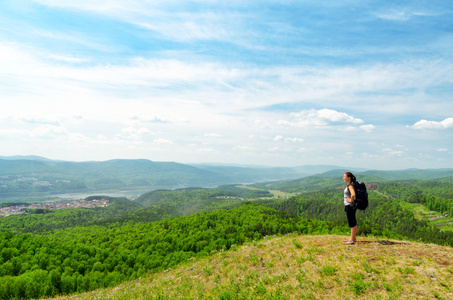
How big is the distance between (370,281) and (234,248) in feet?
44.5

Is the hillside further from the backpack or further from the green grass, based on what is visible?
the green grass

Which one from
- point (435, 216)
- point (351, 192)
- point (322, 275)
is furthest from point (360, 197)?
point (435, 216)

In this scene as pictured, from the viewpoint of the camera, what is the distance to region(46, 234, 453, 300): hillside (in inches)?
431

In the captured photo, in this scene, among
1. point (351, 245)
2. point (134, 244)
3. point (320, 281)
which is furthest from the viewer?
point (134, 244)

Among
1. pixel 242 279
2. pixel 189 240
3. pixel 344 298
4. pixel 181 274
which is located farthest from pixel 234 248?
pixel 189 240

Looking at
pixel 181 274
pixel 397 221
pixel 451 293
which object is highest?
pixel 451 293

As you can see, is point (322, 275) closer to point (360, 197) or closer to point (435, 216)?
point (360, 197)

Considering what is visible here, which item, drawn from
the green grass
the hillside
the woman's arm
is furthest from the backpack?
the green grass

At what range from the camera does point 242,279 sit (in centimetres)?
1459

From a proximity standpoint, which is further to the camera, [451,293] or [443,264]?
[443,264]

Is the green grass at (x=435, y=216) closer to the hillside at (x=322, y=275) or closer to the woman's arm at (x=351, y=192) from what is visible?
the hillside at (x=322, y=275)

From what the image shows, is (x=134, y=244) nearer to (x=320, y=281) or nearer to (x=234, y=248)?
(x=234, y=248)

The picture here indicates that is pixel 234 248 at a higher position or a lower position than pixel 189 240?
higher

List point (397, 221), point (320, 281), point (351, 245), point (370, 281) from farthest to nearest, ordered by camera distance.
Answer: point (397, 221) → point (351, 245) → point (320, 281) → point (370, 281)
